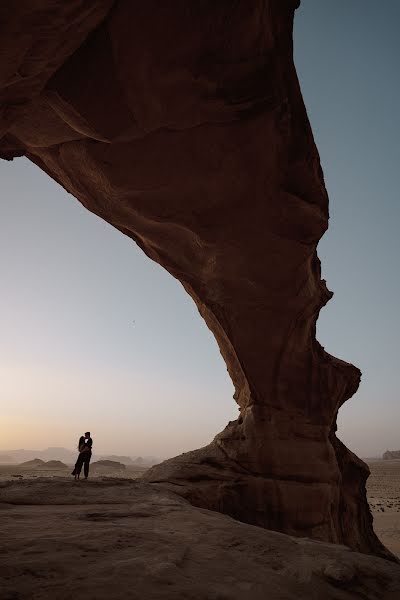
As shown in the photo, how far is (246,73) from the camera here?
6.75 meters

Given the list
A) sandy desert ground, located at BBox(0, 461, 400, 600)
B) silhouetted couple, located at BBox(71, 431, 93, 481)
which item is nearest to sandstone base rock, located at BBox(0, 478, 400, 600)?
sandy desert ground, located at BBox(0, 461, 400, 600)

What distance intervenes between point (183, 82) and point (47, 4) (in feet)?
9.09

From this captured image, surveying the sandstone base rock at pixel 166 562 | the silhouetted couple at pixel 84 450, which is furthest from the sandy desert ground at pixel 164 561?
the silhouetted couple at pixel 84 450

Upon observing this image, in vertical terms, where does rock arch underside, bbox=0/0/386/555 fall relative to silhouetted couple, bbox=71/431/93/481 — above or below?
above

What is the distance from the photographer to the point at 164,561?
358cm

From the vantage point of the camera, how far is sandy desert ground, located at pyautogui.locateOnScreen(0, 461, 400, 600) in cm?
297

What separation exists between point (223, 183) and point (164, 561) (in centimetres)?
737

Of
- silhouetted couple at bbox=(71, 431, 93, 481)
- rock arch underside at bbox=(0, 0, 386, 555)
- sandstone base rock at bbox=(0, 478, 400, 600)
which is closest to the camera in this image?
sandstone base rock at bbox=(0, 478, 400, 600)

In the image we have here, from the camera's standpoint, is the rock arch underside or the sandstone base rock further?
the rock arch underside

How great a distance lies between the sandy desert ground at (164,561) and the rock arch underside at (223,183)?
4.83 metres

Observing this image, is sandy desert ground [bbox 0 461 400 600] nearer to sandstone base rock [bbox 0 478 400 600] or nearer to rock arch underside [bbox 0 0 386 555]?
sandstone base rock [bbox 0 478 400 600]

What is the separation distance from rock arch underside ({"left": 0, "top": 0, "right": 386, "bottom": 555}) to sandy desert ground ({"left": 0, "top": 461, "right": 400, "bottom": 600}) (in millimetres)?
4826

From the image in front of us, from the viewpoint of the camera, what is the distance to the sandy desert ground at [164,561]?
2.97m

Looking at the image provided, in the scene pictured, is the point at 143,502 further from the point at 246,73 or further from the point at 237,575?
the point at 246,73
